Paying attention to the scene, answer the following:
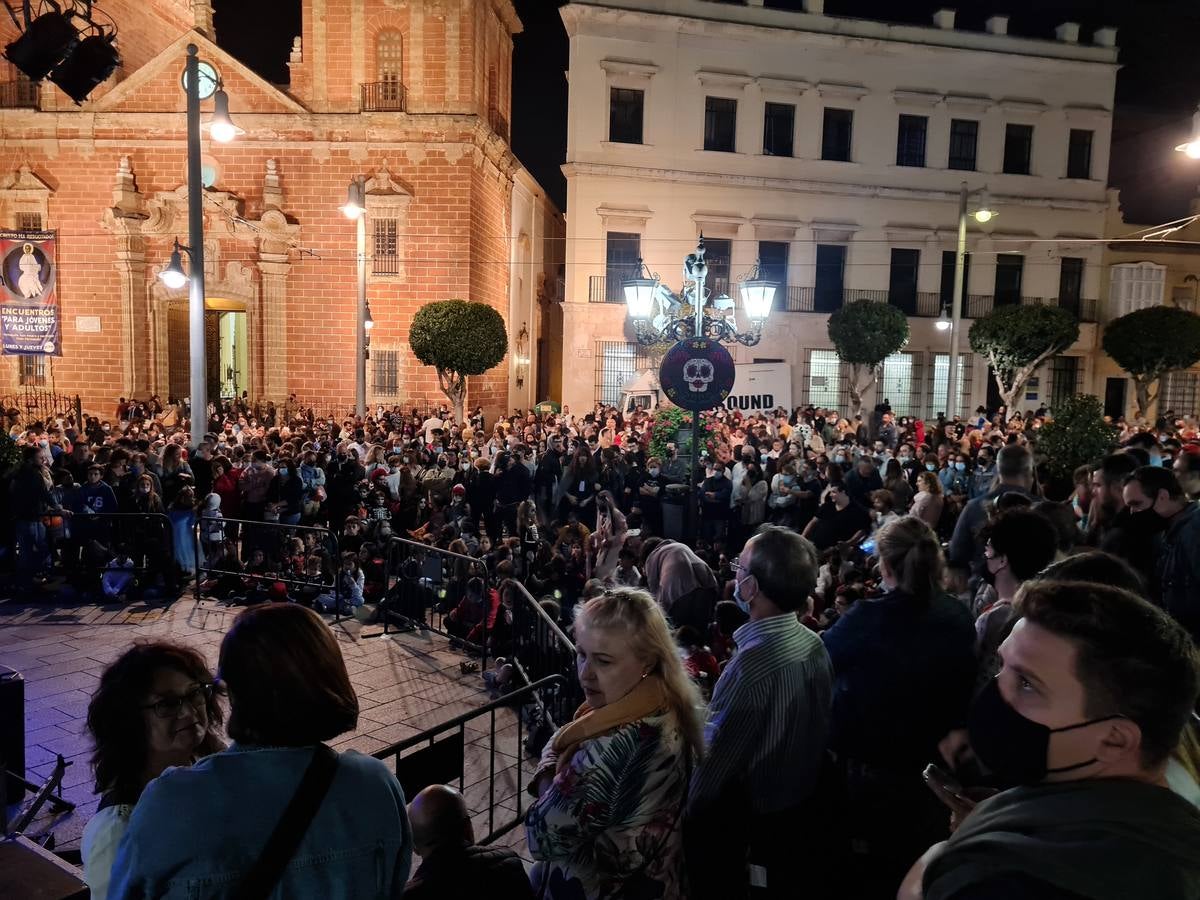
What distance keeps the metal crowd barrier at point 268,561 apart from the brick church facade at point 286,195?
13.8 m

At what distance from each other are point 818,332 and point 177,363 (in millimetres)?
20383

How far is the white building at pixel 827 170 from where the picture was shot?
24.7m

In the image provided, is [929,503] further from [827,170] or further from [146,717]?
[827,170]

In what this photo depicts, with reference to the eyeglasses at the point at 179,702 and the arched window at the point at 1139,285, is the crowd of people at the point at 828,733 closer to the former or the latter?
the eyeglasses at the point at 179,702

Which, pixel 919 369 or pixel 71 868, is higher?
pixel 919 369

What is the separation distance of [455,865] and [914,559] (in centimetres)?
188

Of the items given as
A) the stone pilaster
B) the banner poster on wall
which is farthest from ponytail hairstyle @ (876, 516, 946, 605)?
the banner poster on wall

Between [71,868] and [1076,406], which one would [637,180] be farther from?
[71,868]

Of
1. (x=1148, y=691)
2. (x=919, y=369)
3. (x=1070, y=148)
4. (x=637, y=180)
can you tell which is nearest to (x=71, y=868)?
(x=1148, y=691)

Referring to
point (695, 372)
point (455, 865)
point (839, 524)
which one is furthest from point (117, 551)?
point (455, 865)

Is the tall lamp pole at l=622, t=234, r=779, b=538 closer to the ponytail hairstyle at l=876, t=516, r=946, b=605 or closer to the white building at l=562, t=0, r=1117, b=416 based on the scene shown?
the ponytail hairstyle at l=876, t=516, r=946, b=605

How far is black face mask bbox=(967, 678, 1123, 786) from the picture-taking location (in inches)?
52.7

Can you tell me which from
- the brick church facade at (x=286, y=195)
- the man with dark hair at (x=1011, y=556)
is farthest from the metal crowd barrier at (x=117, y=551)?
the brick church facade at (x=286, y=195)

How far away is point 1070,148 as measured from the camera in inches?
1079
